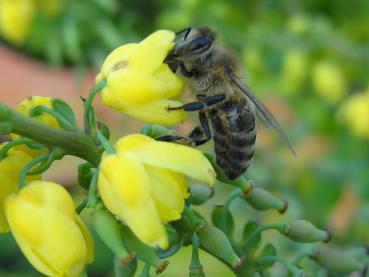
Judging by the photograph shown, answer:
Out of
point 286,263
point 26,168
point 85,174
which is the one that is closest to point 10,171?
point 26,168

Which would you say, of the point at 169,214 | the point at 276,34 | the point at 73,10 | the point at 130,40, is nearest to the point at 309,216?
the point at 276,34

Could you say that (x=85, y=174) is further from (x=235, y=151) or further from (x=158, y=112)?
(x=235, y=151)

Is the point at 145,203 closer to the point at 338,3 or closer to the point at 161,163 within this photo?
the point at 161,163

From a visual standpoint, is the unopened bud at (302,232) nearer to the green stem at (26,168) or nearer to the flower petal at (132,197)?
the flower petal at (132,197)

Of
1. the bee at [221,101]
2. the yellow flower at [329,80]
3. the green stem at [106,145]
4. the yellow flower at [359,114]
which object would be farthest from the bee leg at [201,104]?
the yellow flower at [329,80]

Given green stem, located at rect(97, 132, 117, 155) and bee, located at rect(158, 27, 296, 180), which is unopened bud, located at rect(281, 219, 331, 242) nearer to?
bee, located at rect(158, 27, 296, 180)

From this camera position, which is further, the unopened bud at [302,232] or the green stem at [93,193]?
the unopened bud at [302,232]
